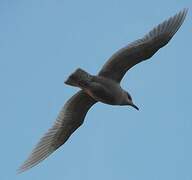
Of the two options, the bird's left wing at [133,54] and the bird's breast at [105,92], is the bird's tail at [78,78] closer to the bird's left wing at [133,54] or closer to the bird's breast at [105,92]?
the bird's breast at [105,92]

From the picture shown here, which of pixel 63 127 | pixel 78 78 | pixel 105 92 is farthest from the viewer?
pixel 63 127

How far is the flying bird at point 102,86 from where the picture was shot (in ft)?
45.6

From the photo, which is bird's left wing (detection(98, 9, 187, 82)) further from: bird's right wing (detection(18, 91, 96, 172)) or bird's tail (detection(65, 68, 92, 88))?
bird's right wing (detection(18, 91, 96, 172))

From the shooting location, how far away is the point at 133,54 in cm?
1403

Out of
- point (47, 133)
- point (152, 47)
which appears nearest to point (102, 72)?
point (152, 47)

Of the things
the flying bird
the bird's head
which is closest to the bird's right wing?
the flying bird

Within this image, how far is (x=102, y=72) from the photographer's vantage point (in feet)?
46.2

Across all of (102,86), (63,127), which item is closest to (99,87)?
(102,86)

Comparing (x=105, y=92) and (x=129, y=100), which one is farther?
(x=129, y=100)

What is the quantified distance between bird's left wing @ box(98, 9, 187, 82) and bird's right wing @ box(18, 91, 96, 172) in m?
0.91

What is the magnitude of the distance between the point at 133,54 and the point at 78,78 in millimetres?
1389

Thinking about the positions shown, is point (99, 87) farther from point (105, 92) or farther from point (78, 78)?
point (78, 78)

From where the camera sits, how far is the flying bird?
13.9 meters

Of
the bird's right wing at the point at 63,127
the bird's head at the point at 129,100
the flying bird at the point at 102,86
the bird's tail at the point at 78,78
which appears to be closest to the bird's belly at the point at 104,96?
the flying bird at the point at 102,86
